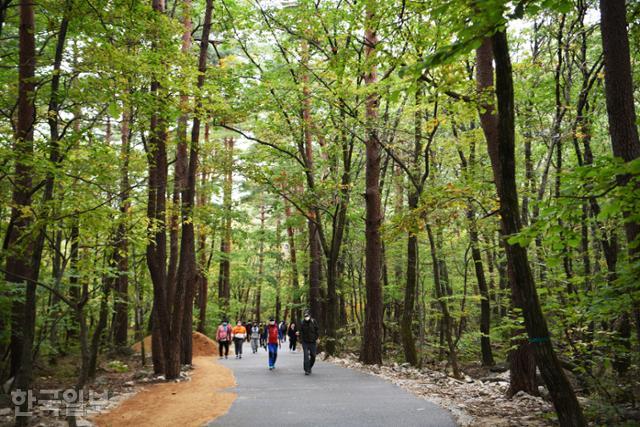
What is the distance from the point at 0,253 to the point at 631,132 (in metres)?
10.5

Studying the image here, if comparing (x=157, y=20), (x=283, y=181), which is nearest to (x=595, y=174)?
(x=157, y=20)

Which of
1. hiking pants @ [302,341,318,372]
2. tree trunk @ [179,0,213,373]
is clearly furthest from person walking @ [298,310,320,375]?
tree trunk @ [179,0,213,373]

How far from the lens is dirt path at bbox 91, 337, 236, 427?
313 inches

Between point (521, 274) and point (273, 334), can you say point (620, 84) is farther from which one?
point (273, 334)

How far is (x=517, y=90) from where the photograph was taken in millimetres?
11242

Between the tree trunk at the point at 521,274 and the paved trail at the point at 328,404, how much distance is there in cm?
185

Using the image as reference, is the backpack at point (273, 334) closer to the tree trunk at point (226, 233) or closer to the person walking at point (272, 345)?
the person walking at point (272, 345)

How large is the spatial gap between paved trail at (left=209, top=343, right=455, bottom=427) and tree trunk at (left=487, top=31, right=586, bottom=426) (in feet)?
6.07

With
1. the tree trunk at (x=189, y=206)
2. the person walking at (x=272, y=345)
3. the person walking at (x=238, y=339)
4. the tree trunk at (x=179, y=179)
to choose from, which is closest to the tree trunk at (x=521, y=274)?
the tree trunk at (x=179, y=179)

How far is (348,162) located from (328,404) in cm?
1186

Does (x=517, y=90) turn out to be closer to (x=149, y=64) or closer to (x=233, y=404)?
(x=149, y=64)

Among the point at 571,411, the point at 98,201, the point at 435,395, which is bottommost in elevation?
the point at 435,395

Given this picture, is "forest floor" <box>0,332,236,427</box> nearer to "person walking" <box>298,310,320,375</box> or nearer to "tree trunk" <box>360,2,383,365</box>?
"person walking" <box>298,310,320,375</box>

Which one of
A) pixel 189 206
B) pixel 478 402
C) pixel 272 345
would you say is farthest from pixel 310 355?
pixel 478 402
